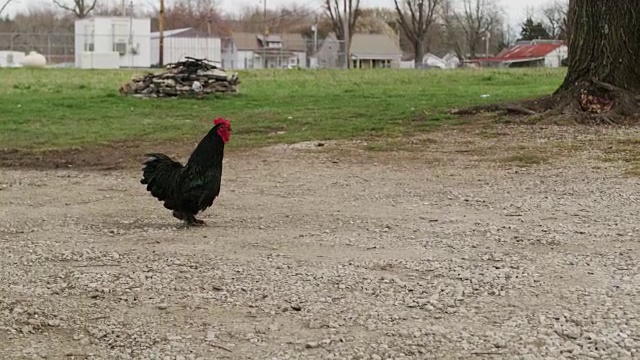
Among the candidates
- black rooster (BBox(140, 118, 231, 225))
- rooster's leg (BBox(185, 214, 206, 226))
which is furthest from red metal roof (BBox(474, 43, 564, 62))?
rooster's leg (BBox(185, 214, 206, 226))

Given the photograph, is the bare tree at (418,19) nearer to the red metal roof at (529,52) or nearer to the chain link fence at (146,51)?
the chain link fence at (146,51)

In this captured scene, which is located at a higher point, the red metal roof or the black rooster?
the red metal roof

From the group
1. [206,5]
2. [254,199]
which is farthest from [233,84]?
[206,5]

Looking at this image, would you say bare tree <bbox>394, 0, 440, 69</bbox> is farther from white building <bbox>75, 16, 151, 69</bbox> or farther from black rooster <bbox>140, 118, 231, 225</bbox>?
black rooster <bbox>140, 118, 231, 225</bbox>

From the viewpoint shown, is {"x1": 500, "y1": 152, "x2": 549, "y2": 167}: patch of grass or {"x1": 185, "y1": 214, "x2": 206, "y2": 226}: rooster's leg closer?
{"x1": 185, "y1": 214, "x2": 206, "y2": 226}: rooster's leg

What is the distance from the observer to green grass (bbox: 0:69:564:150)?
43.7 ft

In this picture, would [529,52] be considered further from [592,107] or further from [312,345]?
[312,345]

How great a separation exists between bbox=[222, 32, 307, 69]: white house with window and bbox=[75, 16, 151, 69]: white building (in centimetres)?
2008

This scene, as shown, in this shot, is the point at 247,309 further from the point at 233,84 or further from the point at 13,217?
the point at 233,84

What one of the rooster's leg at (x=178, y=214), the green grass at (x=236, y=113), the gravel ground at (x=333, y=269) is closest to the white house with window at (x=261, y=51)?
the green grass at (x=236, y=113)

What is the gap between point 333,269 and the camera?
16.6 feet

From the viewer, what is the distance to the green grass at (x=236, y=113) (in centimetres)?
1331

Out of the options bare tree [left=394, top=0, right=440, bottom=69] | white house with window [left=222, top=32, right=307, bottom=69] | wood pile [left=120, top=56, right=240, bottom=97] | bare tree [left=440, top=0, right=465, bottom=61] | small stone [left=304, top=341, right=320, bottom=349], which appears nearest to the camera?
small stone [left=304, top=341, right=320, bottom=349]

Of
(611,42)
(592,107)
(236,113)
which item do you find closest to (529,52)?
(236,113)
